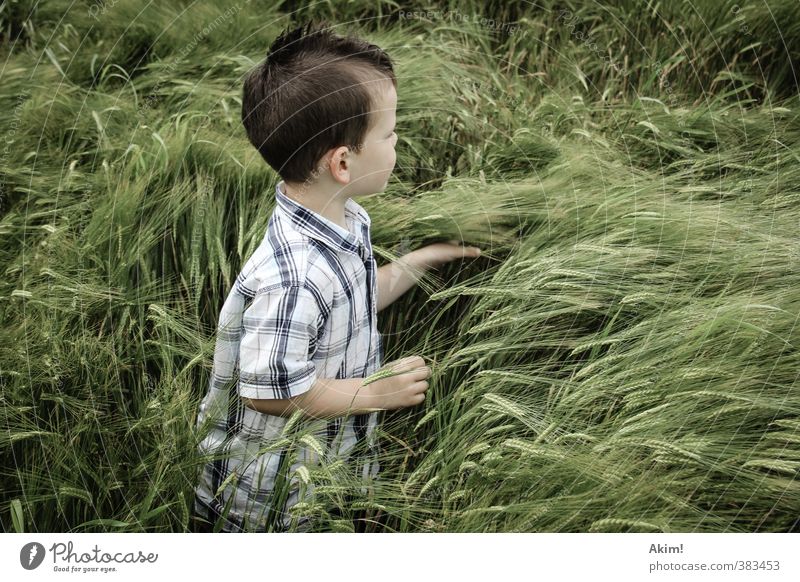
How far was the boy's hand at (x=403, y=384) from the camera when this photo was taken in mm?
1139

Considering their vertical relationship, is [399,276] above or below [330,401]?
above

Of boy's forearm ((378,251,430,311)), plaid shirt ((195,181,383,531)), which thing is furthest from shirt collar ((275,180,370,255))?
boy's forearm ((378,251,430,311))

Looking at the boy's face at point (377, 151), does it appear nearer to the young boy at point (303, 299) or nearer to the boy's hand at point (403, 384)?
the young boy at point (303, 299)

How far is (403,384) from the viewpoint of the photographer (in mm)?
1159

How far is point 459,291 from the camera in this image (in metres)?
1.22

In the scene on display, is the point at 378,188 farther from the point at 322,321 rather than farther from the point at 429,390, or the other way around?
the point at 429,390

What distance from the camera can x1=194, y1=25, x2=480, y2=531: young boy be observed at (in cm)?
103

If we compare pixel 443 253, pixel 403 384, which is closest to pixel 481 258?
pixel 443 253

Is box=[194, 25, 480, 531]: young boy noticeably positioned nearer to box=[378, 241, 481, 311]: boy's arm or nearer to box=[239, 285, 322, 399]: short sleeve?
box=[239, 285, 322, 399]: short sleeve

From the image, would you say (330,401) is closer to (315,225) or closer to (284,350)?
(284,350)

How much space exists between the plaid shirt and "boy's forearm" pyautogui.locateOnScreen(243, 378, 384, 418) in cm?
2

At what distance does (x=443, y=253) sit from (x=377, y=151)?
0.29 meters

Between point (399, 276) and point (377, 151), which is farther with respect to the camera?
point (399, 276)
